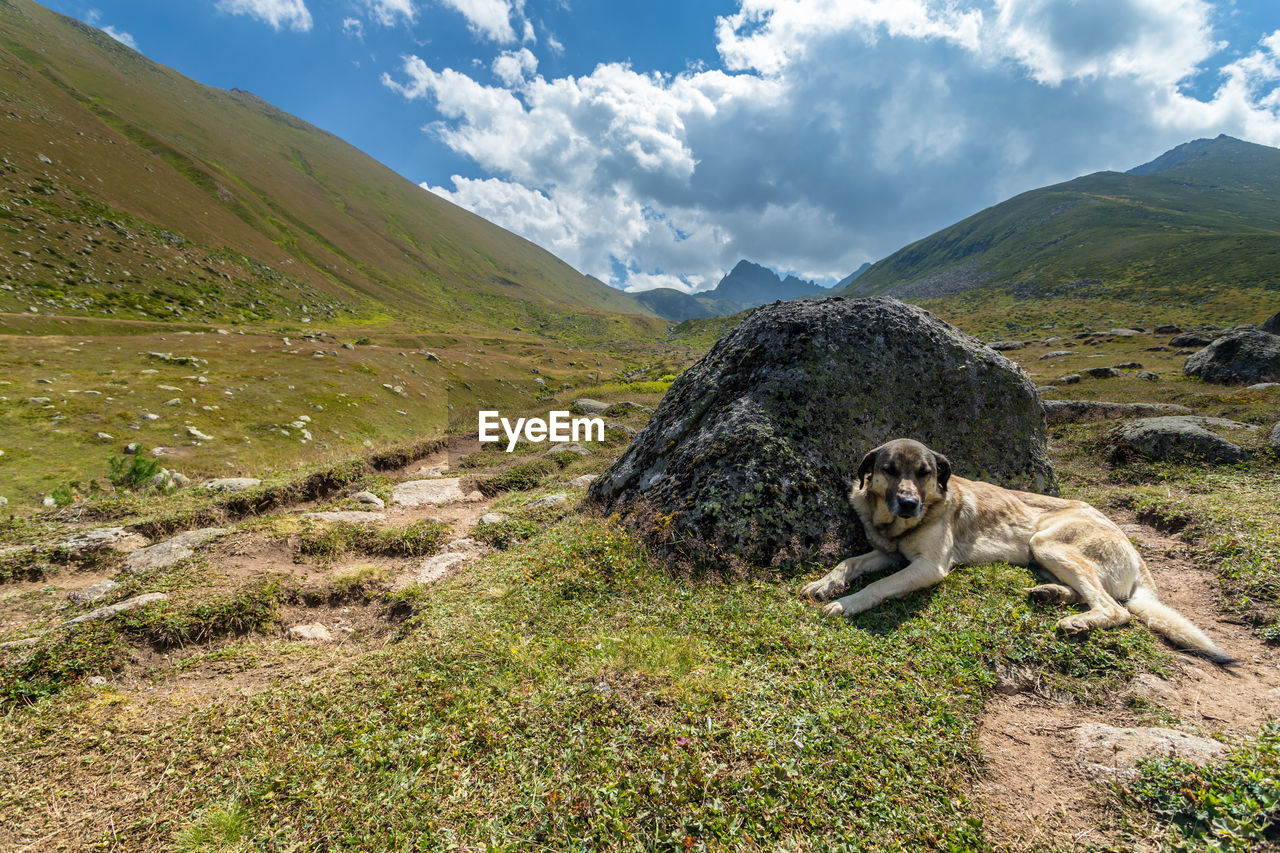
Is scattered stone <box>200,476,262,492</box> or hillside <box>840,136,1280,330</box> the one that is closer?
scattered stone <box>200,476,262,492</box>

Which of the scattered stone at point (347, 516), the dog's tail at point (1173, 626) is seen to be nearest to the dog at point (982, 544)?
the dog's tail at point (1173, 626)

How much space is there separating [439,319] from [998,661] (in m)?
98.7

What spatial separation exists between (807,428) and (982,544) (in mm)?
3058

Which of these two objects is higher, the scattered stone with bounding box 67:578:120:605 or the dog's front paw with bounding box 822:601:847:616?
the dog's front paw with bounding box 822:601:847:616

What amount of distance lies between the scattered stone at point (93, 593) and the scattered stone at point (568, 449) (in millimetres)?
10364

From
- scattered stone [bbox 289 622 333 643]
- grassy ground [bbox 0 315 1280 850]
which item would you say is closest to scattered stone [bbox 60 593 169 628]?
grassy ground [bbox 0 315 1280 850]

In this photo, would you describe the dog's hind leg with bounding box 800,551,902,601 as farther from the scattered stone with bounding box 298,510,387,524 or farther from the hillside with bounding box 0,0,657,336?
the hillside with bounding box 0,0,657,336

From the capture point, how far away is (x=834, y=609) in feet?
18.7

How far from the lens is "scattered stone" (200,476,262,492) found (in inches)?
422

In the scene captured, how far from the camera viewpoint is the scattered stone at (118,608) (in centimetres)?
552

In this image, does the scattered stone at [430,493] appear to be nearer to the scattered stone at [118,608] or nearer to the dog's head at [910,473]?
the scattered stone at [118,608]

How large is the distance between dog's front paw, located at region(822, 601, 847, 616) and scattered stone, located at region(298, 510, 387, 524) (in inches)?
351

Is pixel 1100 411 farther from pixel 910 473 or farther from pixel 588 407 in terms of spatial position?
pixel 588 407

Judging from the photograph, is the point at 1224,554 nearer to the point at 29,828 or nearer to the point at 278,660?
the point at 278,660
